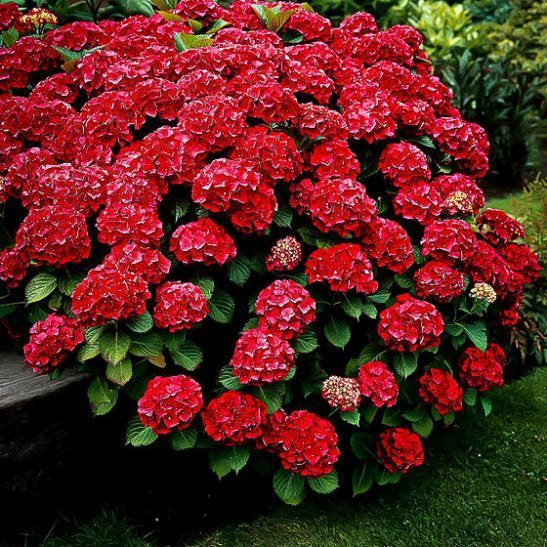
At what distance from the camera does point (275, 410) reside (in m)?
2.18

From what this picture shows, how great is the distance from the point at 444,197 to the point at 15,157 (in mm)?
1686

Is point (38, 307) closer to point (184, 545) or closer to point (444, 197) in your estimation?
point (184, 545)

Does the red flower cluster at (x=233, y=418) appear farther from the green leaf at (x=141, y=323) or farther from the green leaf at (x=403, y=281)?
the green leaf at (x=403, y=281)

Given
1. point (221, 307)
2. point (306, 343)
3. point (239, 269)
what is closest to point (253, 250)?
point (239, 269)

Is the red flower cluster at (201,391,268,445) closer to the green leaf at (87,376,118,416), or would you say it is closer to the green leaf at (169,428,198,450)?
the green leaf at (169,428,198,450)

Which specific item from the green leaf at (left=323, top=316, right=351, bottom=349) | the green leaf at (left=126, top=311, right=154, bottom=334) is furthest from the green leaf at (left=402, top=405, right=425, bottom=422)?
the green leaf at (left=126, top=311, right=154, bottom=334)

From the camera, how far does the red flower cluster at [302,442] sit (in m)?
2.18

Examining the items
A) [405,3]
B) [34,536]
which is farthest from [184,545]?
[405,3]

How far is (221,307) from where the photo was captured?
227 centimetres

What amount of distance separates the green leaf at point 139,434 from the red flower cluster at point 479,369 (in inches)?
48.2

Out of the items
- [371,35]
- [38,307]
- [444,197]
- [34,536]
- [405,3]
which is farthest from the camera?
[405,3]

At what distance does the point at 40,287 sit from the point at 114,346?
0.37 meters

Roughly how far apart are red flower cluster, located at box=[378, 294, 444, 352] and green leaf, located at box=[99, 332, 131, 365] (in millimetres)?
886

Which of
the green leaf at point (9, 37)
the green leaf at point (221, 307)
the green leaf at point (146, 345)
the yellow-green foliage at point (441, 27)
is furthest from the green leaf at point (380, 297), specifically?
the yellow-green foliage at point (441, 27)
